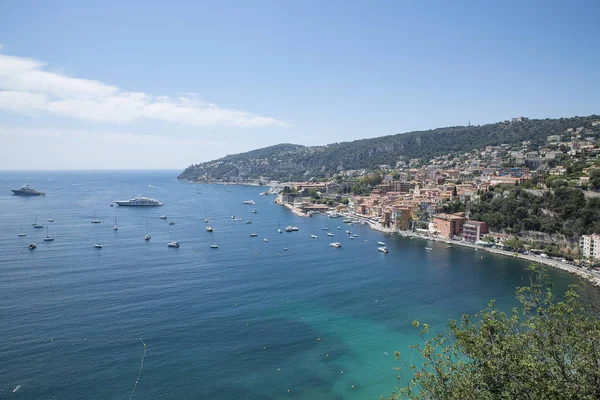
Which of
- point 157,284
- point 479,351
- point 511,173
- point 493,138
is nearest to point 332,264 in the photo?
point 157,284

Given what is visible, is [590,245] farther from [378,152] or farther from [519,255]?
[378,152]

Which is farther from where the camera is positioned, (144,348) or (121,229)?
(121,229)

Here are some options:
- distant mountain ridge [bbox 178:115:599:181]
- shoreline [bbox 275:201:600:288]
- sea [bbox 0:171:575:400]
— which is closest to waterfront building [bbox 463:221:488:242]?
shoreline [bbox 275:201:600:288]

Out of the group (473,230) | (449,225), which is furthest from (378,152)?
(473,230)

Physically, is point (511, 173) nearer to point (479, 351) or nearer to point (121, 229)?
point (121, 229)

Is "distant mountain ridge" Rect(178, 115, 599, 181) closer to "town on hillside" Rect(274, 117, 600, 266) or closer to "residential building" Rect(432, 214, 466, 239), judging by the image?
"town on hillside" Rect(274, 117, 600, 266)

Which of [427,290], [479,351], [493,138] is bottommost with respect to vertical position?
[427,290]

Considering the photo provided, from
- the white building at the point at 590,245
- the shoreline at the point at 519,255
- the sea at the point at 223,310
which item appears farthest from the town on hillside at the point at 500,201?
the sea at the point at 223,310
